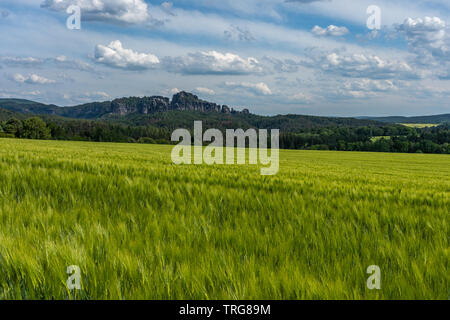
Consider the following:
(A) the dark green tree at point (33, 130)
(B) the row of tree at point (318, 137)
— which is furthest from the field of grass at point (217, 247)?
(A) the dark green tree at point (33, 130)

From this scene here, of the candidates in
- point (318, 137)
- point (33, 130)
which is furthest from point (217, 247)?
point (318, 137)

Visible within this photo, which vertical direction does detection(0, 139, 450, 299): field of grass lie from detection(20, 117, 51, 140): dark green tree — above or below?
below

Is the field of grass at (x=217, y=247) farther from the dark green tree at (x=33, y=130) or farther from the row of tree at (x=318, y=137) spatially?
the dark green tree at (x=33, y=130)

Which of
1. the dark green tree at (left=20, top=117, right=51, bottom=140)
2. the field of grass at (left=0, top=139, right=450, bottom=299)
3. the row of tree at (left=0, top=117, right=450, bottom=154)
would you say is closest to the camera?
the field of grass at (left=0, top=139, right=450, bottom=299)

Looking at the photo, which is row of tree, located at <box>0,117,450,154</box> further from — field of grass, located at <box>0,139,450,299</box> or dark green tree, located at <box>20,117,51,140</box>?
field of grass, located at <box>0,139,450,299</box>

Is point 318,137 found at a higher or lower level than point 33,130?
lower

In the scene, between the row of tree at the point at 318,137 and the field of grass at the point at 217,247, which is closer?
the field of grass at the point at 217,247

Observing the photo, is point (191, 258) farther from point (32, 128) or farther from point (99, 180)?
point (32, 128)

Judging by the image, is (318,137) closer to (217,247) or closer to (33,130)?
→ (33,130)

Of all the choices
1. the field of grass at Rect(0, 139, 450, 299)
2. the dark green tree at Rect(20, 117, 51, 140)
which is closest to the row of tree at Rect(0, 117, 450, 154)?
the dark green tree at Rect(20, 117, 51, 140)

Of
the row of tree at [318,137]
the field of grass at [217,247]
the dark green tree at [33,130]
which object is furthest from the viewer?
the row of tree at [318,137]

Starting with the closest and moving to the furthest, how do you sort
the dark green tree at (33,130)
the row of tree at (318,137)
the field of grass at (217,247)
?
1. the field of grass at (217,247)
2. the dark green tree at (33,130)
3. the row of tree at (318,137)
